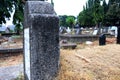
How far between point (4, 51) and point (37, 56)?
6814 mm

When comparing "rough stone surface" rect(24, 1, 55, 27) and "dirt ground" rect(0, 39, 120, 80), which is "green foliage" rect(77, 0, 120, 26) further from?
"rough stone surface" rect(24, 1, 55, 27)

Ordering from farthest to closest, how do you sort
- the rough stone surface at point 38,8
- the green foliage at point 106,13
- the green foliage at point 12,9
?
the green foliage at point 106,13 < the green foliage at point 12,9 < the rough stone surface at point 38,8

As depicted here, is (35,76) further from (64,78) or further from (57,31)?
(57,31)

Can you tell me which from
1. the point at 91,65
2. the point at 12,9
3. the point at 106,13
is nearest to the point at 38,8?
the point at 91,65

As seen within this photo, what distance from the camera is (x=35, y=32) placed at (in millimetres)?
4414

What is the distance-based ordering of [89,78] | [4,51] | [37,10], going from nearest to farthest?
[89,78], [37,10], [4,51]

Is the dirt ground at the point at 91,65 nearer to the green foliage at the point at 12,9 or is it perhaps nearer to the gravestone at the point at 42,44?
the gravestone at the point at 42,44

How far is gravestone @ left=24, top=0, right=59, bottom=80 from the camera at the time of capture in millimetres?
4422

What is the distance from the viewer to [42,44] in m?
4.47

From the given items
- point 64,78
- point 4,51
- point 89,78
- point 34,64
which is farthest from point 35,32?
point 4,51

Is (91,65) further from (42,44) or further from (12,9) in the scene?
(12,9)

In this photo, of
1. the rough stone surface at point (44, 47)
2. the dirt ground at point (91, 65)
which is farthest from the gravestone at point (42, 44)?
the dirt ground at point (91, 65)

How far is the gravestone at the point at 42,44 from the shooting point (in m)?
4.42

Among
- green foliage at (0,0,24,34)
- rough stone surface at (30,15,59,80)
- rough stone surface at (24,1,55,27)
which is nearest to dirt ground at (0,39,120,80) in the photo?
rough stone surface at (30,15,59,80)
